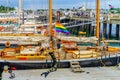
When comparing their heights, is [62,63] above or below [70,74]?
above

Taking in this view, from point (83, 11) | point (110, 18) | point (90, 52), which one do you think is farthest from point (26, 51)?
point (83, 11)

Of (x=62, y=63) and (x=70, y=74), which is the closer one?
(x=70, y=74)

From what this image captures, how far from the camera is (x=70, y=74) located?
24141 millimetres

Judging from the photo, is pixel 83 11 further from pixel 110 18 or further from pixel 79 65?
pixel 79 65

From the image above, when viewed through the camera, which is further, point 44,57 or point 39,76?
point 44,57

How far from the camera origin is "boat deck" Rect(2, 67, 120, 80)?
23188 mm

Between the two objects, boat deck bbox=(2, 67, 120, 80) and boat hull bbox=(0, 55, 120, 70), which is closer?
boat deck bbox=(2, 67, 120, 80)

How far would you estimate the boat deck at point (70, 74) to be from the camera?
23188 millimetres

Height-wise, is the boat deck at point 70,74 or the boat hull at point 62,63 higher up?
the boat hull at point 62,63

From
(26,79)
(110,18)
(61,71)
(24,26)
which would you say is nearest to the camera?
(26,79)

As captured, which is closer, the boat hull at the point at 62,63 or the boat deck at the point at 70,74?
the boat deck at the point at 70,74

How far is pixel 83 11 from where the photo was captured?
301 feet

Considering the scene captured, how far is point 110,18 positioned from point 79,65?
50303mm

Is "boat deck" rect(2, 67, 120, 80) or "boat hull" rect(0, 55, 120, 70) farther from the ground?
"boat hull" rect(0, 55, 120, 70)
